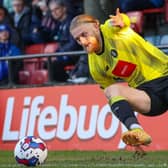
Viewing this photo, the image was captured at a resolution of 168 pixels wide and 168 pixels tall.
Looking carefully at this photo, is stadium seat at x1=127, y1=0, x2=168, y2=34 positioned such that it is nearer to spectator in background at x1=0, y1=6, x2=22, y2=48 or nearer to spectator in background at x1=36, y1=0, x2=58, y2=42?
spectator in background at x1=36, y1=0, x2=58, y2=42

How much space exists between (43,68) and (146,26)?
202 centimetres

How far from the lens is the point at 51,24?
15.7 m

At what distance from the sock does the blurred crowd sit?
200 inches

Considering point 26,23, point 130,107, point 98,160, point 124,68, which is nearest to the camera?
point 130,107

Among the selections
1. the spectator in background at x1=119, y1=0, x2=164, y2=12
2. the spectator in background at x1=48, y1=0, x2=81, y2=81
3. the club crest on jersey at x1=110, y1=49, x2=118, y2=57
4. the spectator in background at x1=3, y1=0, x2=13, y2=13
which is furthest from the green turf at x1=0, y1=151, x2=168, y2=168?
the spectator in background at x1=3, y1=0, x2=13, y2=13

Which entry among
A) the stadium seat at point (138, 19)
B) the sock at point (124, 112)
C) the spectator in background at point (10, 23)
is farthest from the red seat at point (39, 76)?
the sock at point (124, 112)

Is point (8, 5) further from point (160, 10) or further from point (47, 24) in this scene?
point (160, 10)

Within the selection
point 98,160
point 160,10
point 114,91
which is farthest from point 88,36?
point 160,10

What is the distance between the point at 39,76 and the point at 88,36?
6206mm

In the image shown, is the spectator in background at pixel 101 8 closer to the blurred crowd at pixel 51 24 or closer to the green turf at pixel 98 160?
the blurred crowd at pixel 51 24

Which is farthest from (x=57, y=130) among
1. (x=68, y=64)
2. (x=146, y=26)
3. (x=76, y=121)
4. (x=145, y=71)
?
(x=145, y=71)

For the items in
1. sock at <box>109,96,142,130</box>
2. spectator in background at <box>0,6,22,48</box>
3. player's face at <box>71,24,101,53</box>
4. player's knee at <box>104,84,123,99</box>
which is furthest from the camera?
spectator in background at <box>0,6,22,48</box>

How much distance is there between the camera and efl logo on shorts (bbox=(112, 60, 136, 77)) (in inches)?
328

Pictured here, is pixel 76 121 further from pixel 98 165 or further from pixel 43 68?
pixel 98 165
